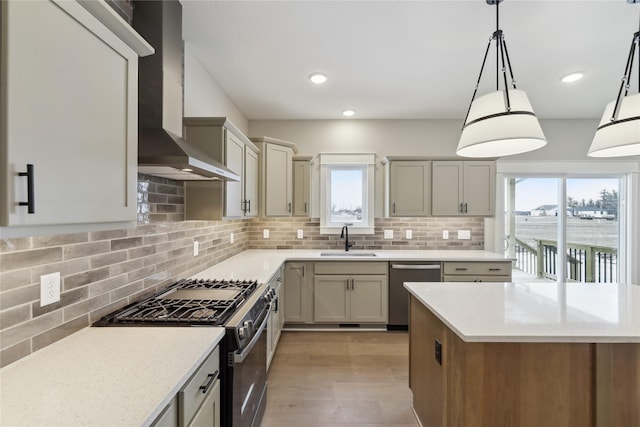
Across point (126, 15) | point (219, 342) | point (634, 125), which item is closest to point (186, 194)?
point (126, 15)

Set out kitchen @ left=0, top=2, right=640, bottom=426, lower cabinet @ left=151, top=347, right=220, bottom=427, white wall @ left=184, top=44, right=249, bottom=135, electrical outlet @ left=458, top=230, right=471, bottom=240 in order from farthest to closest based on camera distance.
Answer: electrical outlet @ left=458, top=230, right=471, bottom=240
white wall @ left=184, top=44, right=249, bottom=135
kitchen @ left=0, top=2, right=640, bottom=426
lower cabinet @ left=151, top=347, right=220, bottom=427

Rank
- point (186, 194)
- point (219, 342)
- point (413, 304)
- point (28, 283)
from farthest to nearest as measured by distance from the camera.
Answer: point (186, 194) → point (413, 304) → point (219, 342) → point (28, 283)

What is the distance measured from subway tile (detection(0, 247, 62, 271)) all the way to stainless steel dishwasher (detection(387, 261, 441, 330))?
3007mm

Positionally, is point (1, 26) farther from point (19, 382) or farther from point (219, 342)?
point (219, 342)

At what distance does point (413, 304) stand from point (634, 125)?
1628 mm

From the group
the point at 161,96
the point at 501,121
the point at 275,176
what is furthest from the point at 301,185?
the point at 501,121

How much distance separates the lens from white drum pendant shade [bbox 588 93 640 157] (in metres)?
1.58

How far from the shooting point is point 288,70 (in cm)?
262

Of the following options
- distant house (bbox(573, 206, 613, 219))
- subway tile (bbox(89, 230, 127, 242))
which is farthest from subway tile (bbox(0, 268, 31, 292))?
distant house (bbox(573, 206, 613, 219))

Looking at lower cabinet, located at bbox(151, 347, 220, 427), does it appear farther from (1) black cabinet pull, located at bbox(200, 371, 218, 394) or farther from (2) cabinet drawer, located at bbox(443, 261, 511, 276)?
(2) cabinet drawer, located at bbox(443, 261, 511, 276)

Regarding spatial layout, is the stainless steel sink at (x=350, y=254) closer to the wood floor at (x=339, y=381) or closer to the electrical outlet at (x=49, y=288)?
the wood floor at (x=339, y=381)

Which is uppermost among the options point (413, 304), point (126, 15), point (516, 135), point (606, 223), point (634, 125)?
point (126, 15)

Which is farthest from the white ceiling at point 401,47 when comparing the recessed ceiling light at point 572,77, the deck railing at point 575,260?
the deck railing at point 575,260

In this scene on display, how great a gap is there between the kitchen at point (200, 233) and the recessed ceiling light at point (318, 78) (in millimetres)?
224
